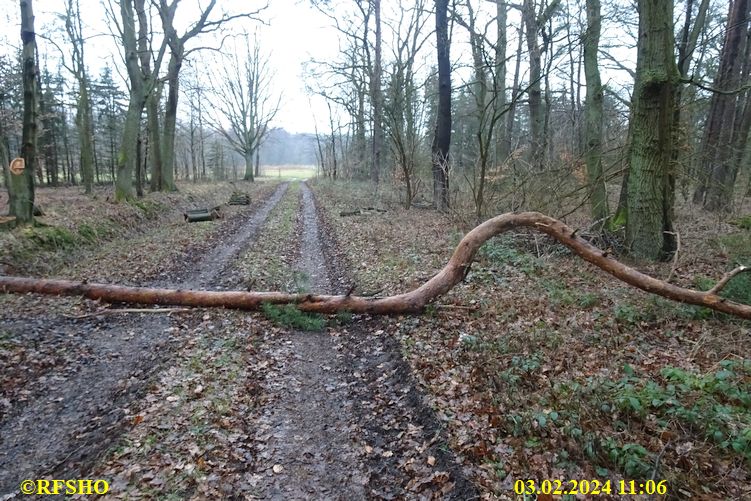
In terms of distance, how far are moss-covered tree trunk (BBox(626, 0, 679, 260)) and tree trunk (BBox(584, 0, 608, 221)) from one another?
187cm

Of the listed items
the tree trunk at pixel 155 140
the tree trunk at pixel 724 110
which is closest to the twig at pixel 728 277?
the tree trunk at pixel 724 110

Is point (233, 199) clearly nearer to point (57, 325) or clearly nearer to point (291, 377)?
point (57, 325)

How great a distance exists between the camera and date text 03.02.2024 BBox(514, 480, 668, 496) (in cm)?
327

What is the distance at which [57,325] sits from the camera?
21.0 feet

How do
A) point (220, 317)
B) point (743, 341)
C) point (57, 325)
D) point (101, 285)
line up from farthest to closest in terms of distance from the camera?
point (101, 285)
point (220, 317)
point (57, 325)
point (743, 341)

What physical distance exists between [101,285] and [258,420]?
486 cm

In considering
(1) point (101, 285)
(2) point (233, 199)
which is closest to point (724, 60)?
(1) point (101, 285)

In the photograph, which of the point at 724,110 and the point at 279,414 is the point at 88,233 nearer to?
the point at 279,414

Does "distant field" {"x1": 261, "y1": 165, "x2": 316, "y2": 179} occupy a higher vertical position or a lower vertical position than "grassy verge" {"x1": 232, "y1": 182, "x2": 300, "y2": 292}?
higher

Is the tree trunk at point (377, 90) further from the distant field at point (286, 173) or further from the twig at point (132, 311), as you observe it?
the distant field at point (286, 173)

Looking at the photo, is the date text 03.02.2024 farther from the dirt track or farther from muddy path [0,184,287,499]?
muddy path [0,184,287,499]

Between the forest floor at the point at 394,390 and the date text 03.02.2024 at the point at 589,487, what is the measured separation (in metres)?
0.05

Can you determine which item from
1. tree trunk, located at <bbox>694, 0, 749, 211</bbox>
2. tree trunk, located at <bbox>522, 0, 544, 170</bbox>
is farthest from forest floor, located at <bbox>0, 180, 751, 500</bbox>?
tree trunk, located at <bbox>694, 0, 749, 211</bbox>

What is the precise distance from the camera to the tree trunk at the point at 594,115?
32.2ft
